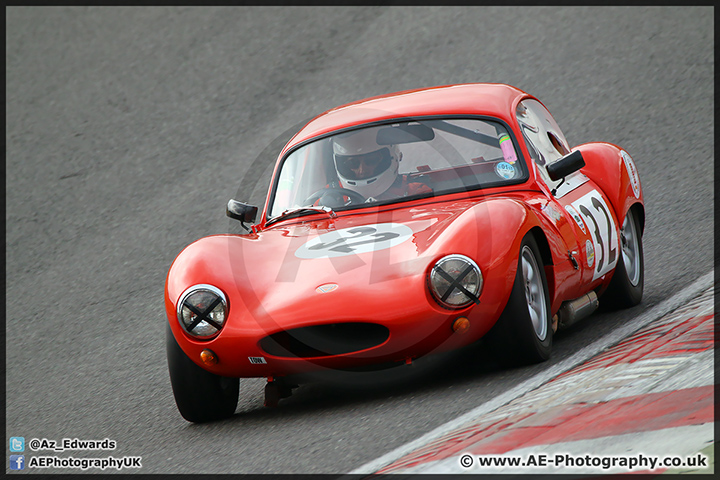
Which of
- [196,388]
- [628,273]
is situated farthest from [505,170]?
[196,388]

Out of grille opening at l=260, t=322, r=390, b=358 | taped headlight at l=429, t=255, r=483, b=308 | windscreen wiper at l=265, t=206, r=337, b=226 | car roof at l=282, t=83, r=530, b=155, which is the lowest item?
grille opening at l=260, t=322, r=390, b=358

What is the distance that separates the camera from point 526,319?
4156 mm

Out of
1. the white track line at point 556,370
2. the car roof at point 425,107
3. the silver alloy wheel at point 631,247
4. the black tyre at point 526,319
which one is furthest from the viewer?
the silver alloy wheel at point 631,247

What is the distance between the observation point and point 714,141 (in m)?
9.73

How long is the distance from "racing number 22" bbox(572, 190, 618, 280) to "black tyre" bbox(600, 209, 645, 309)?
173mm

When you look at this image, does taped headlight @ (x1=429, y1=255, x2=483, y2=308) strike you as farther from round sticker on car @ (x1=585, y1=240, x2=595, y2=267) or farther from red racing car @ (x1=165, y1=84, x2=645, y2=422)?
round sticker on car @ (x1=585, y1=240, x2=595, y2=267)

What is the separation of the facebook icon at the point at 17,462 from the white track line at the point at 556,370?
1.86 metres

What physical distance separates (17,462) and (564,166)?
10.8ft

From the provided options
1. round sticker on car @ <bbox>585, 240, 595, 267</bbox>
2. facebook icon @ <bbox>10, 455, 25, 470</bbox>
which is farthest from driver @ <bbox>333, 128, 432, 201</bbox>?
facebook icon @ <bbox>10, 455, 25, 470</bbox>

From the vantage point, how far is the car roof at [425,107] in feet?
18.0

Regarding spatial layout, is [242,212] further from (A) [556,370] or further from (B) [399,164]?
(A) [556,370]

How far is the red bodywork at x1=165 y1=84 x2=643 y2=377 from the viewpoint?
3980mm

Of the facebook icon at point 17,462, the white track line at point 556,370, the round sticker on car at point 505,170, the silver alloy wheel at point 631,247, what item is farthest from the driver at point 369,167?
the facebook icon at point 17,462

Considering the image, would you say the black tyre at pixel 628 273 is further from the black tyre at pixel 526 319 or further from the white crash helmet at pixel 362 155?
the white crash helmet at pixel 362 155
